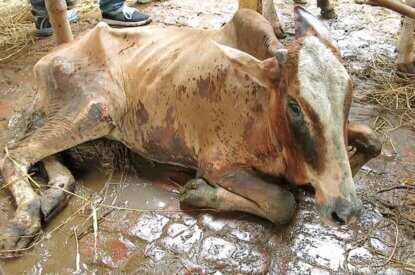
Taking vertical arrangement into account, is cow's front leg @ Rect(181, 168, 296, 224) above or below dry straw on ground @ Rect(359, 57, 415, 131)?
above

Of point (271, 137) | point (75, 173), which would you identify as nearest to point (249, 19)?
point (271, 137)

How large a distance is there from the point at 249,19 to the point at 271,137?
0.84m

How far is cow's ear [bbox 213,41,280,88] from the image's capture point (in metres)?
2.71

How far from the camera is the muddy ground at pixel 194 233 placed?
2.90 metres

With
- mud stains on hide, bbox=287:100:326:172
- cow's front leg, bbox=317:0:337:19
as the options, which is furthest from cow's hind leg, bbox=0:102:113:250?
cow's front leg, bbox=317:0:337:19

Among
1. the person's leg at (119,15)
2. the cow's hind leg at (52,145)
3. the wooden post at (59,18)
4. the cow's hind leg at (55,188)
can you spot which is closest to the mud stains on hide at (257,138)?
the cow's hind leg at (52,145)

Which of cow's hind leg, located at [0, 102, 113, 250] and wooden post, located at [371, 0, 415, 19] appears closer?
cow's hind leg, located at [0, 102, 113, 250]

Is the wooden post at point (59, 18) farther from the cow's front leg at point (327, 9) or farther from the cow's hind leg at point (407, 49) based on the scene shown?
the cow's hind leg at point (407, 49)

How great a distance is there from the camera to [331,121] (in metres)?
2.46

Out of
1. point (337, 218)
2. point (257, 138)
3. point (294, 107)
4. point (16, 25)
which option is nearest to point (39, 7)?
point (16, 25)

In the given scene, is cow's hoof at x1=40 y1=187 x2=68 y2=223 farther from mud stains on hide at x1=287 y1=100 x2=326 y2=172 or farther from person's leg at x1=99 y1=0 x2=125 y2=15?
person's leg at x1=99 y1=0 x2=125 y2=15

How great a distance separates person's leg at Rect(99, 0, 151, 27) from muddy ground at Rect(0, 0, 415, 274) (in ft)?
7.49

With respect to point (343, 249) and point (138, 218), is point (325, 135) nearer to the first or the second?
point (343, 249)

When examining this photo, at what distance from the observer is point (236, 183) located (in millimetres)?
3156
